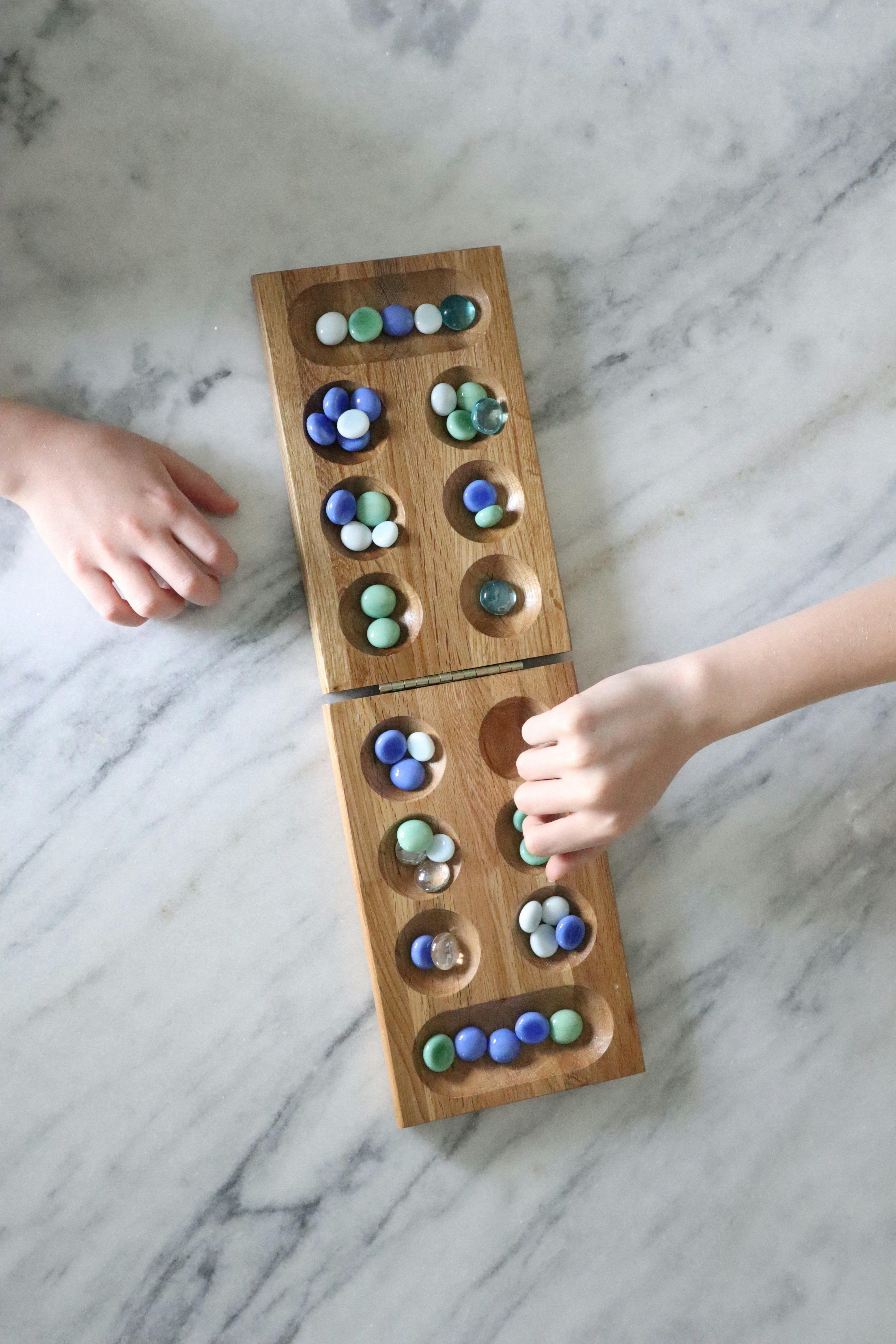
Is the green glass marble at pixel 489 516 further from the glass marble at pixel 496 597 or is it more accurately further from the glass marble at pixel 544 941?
the glass marble at pixel 544 941

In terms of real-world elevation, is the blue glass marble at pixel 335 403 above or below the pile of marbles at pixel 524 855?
above

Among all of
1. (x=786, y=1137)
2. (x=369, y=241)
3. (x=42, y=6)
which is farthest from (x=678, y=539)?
(x=42, y=6)

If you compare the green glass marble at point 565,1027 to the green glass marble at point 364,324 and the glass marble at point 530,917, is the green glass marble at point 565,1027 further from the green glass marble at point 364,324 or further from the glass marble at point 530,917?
the green glass marble at point 364,324

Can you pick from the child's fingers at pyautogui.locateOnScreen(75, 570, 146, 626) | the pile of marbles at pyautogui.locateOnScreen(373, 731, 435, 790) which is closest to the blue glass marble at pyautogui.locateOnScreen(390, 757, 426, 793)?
the pile of marbles at pyautogui.locateOnScreen(373, 731, 435, 790)

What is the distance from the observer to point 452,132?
2.43ft

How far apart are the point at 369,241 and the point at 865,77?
403mm

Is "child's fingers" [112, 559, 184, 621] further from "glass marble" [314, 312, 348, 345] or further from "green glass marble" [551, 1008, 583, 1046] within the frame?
"green glass marble" [551, 1008, 583, 1046]

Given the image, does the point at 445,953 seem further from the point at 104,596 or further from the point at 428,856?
the point at 104,596

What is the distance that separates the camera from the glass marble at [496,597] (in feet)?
2.30

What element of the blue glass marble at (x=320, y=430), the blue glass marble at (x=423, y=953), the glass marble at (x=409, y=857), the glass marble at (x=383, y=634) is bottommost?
the blue glass marble at (x=423, y=953)

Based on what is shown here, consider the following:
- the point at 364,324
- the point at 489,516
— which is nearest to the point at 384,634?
the point at 489,516

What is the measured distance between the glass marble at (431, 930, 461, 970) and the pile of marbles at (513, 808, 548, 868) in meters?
0.07

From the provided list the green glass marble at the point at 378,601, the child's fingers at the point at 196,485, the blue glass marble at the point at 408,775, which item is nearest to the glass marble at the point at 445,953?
the blue glass marble at the point at 408,775

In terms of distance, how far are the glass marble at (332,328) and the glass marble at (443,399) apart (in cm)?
7
